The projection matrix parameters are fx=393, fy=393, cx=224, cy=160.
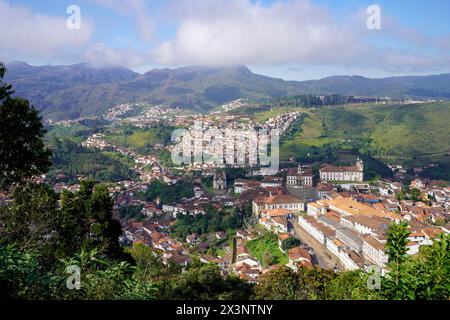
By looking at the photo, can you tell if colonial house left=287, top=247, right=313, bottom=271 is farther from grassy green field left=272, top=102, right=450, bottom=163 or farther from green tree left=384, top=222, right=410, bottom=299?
grassy green field left=272, top=102, right=450, bottom=163

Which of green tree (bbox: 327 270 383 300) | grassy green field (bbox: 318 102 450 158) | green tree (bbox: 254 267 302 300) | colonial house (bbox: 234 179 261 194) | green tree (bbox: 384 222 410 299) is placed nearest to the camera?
green tree (bbox: 384 222 410 299)

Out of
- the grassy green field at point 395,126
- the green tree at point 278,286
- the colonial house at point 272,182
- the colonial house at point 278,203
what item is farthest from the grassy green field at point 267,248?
the grassy green field at point 395,126

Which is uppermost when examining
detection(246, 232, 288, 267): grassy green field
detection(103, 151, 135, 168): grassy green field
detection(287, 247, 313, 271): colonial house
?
detection(103, 151, 135, 168): grassy green field

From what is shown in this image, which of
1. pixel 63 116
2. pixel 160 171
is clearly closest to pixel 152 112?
pixel 63 116

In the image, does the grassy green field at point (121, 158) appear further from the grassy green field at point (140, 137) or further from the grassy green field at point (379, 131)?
the grassy green field at point (379, 131)

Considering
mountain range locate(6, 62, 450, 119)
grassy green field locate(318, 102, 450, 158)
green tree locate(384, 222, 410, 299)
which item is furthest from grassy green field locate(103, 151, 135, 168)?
mountain range locate(6, 62, 450, 119)

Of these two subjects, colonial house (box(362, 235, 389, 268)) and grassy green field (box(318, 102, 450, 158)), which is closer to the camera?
colonial house (box(362, 235, 389, 268))

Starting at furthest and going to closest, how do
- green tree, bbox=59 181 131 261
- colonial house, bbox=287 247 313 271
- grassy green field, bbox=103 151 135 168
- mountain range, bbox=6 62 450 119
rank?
mountain range, bbox=6 62 450 119 < grassy green field, bbox=103 151 135 168 < colonial house, bbox=287 247 313 271 < green tree, bbox=59 181 131 261
